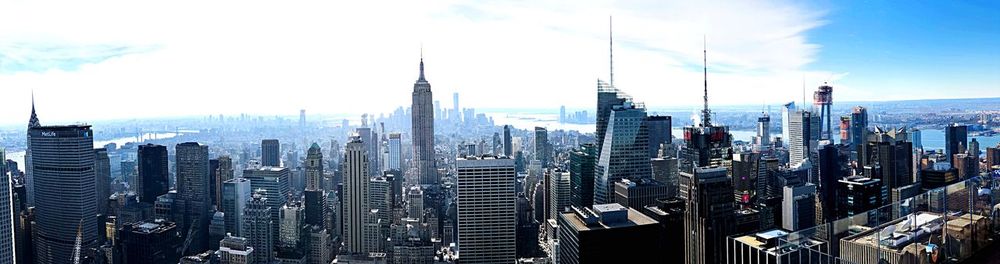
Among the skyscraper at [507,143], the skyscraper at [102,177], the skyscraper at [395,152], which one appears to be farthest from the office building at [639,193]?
the skyscraper at [102,177]

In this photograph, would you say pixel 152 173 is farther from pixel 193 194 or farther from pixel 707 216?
pixel 707 216

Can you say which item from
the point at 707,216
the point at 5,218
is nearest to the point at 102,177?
the point at 5,218

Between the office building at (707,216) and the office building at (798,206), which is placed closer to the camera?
the office building at (707,216)

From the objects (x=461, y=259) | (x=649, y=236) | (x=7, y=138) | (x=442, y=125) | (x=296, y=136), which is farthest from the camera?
(x=442, y=125)

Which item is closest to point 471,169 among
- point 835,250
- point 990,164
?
point 990,164

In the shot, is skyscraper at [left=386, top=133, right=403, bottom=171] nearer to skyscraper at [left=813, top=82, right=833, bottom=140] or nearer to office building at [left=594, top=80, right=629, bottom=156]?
office building at [left=594, top=80, right=629, bottom=156]

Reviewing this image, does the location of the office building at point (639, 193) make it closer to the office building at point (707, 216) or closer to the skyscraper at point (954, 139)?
the office building at point (707, 216)

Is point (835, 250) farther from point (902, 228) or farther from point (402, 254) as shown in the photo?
point (402, 254)
